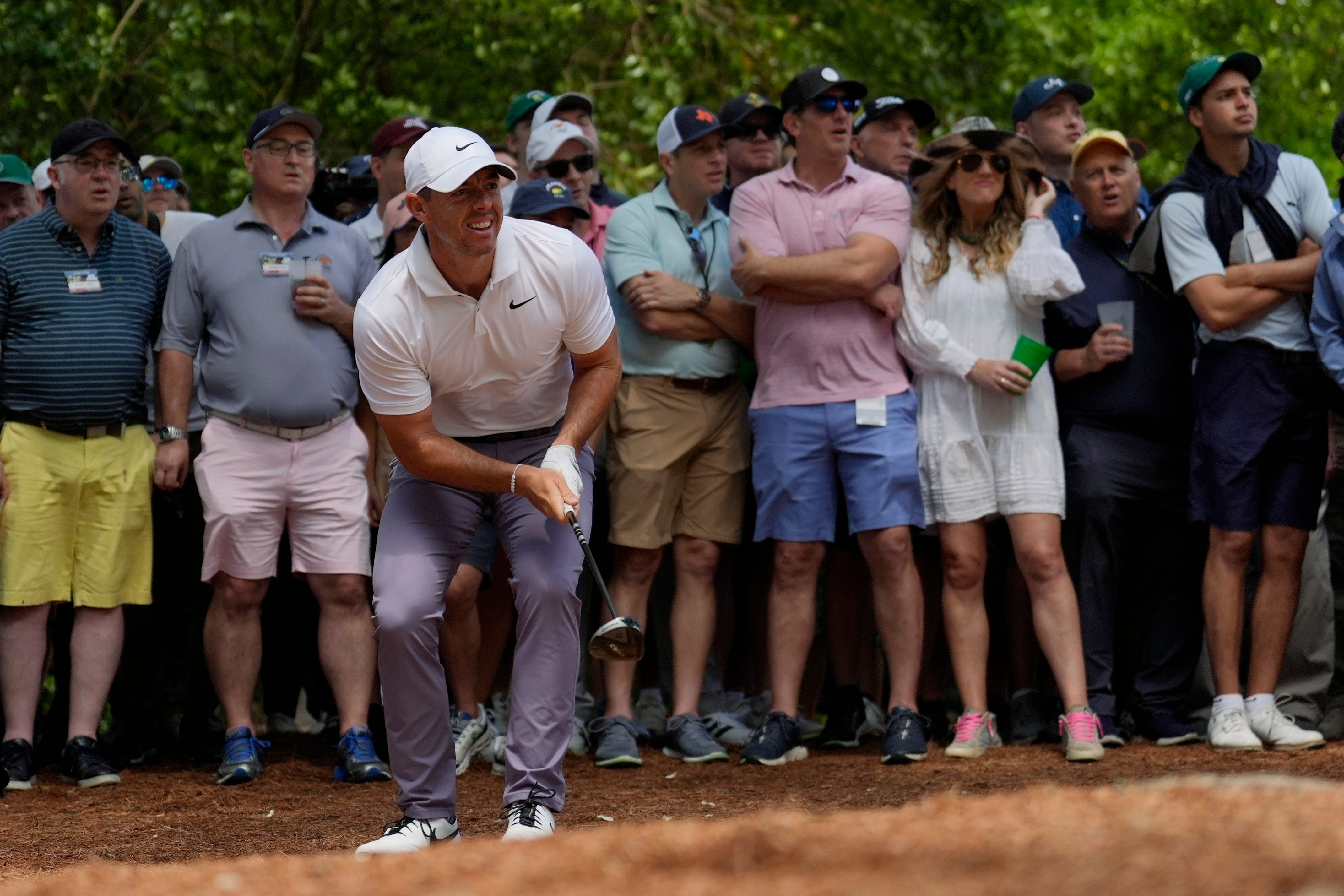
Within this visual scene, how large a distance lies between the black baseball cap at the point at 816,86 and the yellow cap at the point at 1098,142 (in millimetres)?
1012

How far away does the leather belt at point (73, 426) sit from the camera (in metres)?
6.80

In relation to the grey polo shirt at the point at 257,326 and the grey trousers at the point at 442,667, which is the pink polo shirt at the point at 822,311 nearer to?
the grey polo shirt at the point at 257,326

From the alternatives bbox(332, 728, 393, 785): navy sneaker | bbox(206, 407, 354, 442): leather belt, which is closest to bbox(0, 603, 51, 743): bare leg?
bbox(206, 407, 354, 442): leather belt

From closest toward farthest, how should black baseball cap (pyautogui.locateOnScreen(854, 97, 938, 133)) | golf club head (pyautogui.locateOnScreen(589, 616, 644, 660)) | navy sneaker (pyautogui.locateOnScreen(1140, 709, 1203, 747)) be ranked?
golf club head (pyautogui.locateOnScreen(589, 616, 644, 660)), navy sneaker (pyautogui.locateOnScreen(1140, 709, 1203, 747)), black baseball cap (pyautogui.locateOnScreen(854, 97, 938, 133))

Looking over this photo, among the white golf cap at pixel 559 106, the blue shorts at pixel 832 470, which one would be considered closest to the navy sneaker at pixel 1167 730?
the blue shorts at pixel 832 470

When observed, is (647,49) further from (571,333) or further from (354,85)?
(571,333)

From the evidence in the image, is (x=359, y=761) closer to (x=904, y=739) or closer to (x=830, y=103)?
(x=904, y=739)

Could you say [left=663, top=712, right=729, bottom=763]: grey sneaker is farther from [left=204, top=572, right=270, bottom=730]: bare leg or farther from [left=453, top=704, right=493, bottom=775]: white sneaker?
[left=204, top=572, right=270, bottom=730]: bare leg

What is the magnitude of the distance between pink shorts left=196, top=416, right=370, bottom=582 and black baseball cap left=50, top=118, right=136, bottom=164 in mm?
1278

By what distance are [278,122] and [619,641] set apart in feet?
10.2

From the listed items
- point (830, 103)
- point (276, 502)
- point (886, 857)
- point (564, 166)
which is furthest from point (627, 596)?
point (886, 857)

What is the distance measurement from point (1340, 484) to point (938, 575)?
1810mm

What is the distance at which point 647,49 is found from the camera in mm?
13109

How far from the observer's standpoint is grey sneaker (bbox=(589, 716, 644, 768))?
6711 millimetres
